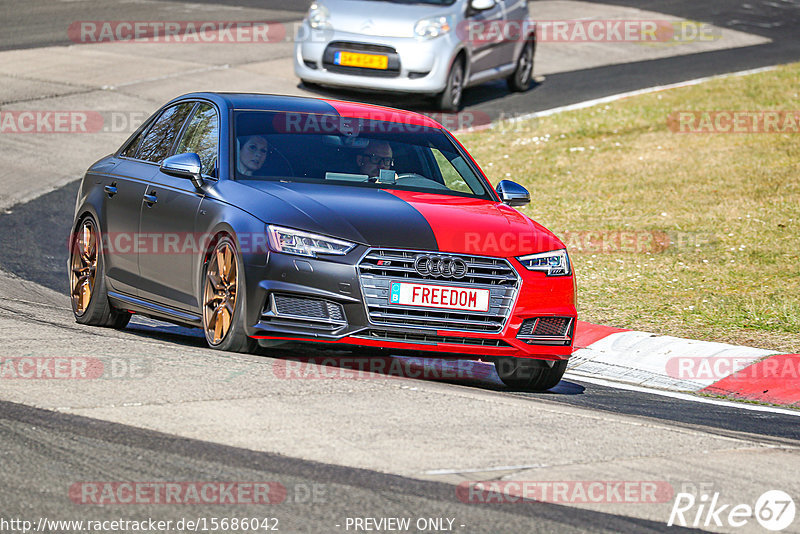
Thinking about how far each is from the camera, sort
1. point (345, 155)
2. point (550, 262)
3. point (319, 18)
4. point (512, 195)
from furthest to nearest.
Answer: point (319, 18)
point (512, 195)
point (345, 155)
point (550, 262)

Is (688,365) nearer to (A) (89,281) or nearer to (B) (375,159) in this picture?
(B) (375,159)

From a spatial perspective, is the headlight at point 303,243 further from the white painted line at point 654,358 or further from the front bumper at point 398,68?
the front bumper at point 398,68

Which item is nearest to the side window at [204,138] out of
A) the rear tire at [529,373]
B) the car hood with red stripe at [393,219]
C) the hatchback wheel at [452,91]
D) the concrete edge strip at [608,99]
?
the car hood with red stripe at [393,219]

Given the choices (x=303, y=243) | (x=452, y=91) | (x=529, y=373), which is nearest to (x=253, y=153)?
(x=303, y=243)

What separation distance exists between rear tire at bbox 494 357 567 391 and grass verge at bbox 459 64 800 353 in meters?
2.39

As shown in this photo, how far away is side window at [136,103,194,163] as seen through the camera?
879 cm

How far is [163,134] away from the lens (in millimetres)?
8945

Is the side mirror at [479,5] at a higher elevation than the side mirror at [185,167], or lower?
lower

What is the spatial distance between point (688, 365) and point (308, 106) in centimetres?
323

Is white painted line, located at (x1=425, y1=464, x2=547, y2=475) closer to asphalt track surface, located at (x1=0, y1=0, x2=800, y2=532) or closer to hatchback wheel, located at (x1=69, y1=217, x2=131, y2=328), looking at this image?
asphalt track surface, located at (x1=0, y1=0, x2=800, y2=532)

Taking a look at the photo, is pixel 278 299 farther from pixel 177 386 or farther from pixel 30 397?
pixel 30 397

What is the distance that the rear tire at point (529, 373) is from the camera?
7938 mm

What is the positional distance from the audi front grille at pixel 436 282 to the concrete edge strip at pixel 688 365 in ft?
6.42

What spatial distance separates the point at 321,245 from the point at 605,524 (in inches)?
109
